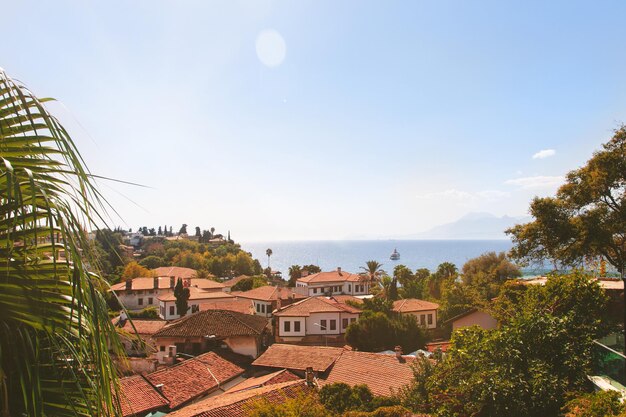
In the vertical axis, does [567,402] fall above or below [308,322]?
above

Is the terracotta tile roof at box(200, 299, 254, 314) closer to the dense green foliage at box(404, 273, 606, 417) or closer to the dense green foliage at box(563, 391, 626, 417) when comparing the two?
the dense green foliage at box(404, 273, 606, 417)

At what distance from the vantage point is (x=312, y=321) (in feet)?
138

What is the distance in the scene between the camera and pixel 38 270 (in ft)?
7.66

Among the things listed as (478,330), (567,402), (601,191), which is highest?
(601,191)

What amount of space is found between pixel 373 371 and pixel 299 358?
5.89 metres

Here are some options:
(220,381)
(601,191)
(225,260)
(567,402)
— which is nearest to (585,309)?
(567,402)

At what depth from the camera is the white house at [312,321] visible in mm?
41031

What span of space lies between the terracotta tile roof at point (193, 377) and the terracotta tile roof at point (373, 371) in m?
6.64

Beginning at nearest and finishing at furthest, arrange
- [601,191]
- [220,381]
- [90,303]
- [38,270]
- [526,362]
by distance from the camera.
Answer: [90,303]
[38,270]
[526,362]
[601,191]
[220,381]

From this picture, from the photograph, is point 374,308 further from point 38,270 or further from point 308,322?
point 38,270

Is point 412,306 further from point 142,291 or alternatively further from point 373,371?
point 142,291

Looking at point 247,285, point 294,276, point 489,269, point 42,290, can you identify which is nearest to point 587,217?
point 42,290

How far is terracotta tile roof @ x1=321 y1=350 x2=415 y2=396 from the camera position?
76.8 feet

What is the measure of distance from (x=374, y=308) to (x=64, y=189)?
4119cm
